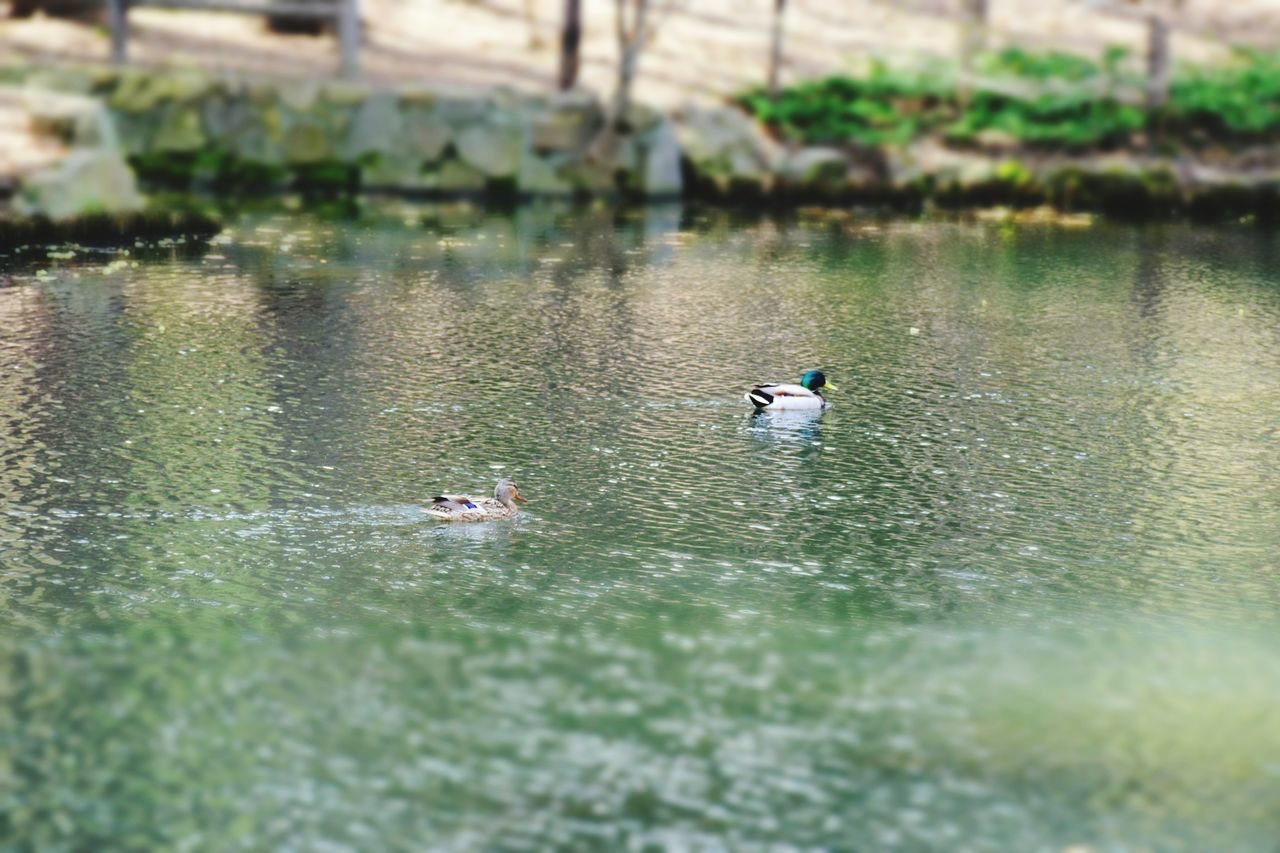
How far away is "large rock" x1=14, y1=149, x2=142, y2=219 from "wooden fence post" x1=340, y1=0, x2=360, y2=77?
5806 millimetres

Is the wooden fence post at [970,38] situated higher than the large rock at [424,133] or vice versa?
the wooden fence post at [970,38]

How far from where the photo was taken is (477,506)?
33.2 feet

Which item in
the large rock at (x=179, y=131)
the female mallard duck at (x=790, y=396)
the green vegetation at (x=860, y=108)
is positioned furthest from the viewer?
the green vegetation at (x=860, y=108)

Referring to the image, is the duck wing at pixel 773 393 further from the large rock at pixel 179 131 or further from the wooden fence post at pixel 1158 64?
the wooden fence post at pixel 1158 64

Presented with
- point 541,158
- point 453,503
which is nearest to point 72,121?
point 541,158

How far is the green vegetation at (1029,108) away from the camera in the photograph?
28844 millimetres

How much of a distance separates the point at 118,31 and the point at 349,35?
3515 mm

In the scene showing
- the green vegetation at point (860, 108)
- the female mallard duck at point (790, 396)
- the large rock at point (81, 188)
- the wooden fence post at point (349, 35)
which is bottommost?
the female mallard duck at point (790, 396)

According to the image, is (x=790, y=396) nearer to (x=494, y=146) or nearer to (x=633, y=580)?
(x=633, y=580)

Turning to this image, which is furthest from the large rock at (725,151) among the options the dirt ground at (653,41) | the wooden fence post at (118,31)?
the wooden fence post at (118,31)

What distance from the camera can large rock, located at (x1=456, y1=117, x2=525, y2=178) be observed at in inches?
1062

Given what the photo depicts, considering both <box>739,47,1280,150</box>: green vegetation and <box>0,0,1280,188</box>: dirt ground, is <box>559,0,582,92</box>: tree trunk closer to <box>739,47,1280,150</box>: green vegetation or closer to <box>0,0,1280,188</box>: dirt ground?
<box>0,0,1280,188</box>: dirt ground

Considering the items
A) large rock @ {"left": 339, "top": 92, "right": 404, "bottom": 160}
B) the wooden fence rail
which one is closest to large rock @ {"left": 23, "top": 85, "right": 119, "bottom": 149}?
the wooden fence rail

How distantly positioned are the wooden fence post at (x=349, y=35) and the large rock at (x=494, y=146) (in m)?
2.22
